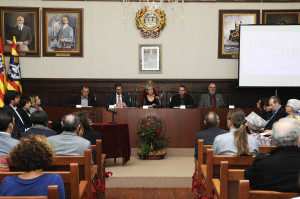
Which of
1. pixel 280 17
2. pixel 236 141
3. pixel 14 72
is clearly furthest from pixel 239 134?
pixel 14 72

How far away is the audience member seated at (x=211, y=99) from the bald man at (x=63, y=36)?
3.76 meters

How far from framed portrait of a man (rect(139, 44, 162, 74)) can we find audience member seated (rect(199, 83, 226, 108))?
58.2 inches

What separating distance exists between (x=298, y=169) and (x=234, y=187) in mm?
600

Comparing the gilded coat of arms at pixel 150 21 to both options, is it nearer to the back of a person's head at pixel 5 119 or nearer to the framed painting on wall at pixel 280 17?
the framed painting on wall at pixel 280 17

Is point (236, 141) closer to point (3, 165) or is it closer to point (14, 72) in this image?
point (3, 165)

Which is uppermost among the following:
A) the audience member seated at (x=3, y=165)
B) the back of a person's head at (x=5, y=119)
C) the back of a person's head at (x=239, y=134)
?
the back of a person's head at (x=5, y=119)

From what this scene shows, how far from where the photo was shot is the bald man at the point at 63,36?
9852mm

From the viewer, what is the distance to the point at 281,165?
2.49 meters

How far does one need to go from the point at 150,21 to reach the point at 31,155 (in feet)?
26.2

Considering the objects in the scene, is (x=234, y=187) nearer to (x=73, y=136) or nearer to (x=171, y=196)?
(x=73, y=136)

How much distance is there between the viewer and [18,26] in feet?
32.1

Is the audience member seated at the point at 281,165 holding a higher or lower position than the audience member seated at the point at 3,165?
higher

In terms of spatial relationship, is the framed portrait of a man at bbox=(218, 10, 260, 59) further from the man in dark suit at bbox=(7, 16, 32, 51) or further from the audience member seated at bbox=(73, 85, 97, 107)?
the man in dark suit at bbox=(7, 16, 32, 51)

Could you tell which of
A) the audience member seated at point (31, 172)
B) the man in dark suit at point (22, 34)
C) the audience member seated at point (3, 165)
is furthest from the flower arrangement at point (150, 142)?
the audience member seated at point (31, 172)
